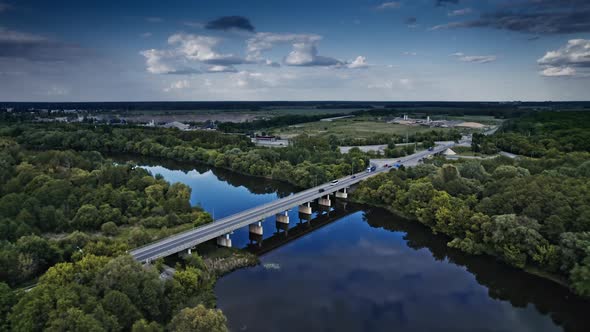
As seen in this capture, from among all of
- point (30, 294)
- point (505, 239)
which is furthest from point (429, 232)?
point (30, 294)

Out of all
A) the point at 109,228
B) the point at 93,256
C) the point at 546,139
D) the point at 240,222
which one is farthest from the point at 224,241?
the point at 546,139

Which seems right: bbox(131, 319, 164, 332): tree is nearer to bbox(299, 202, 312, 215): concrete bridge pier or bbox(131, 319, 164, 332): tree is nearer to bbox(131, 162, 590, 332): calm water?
bbox(131, 162, 590, 332): calm water

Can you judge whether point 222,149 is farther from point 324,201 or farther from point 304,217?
point 304,217

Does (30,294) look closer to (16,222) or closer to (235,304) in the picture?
(235,304)

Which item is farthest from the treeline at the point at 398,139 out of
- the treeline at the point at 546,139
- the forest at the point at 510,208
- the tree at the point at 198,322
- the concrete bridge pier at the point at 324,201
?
the tree at the point at 198,322

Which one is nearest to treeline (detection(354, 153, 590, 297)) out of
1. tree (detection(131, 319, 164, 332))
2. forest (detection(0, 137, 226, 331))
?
forest (detection(0, 137, 226, 331))
